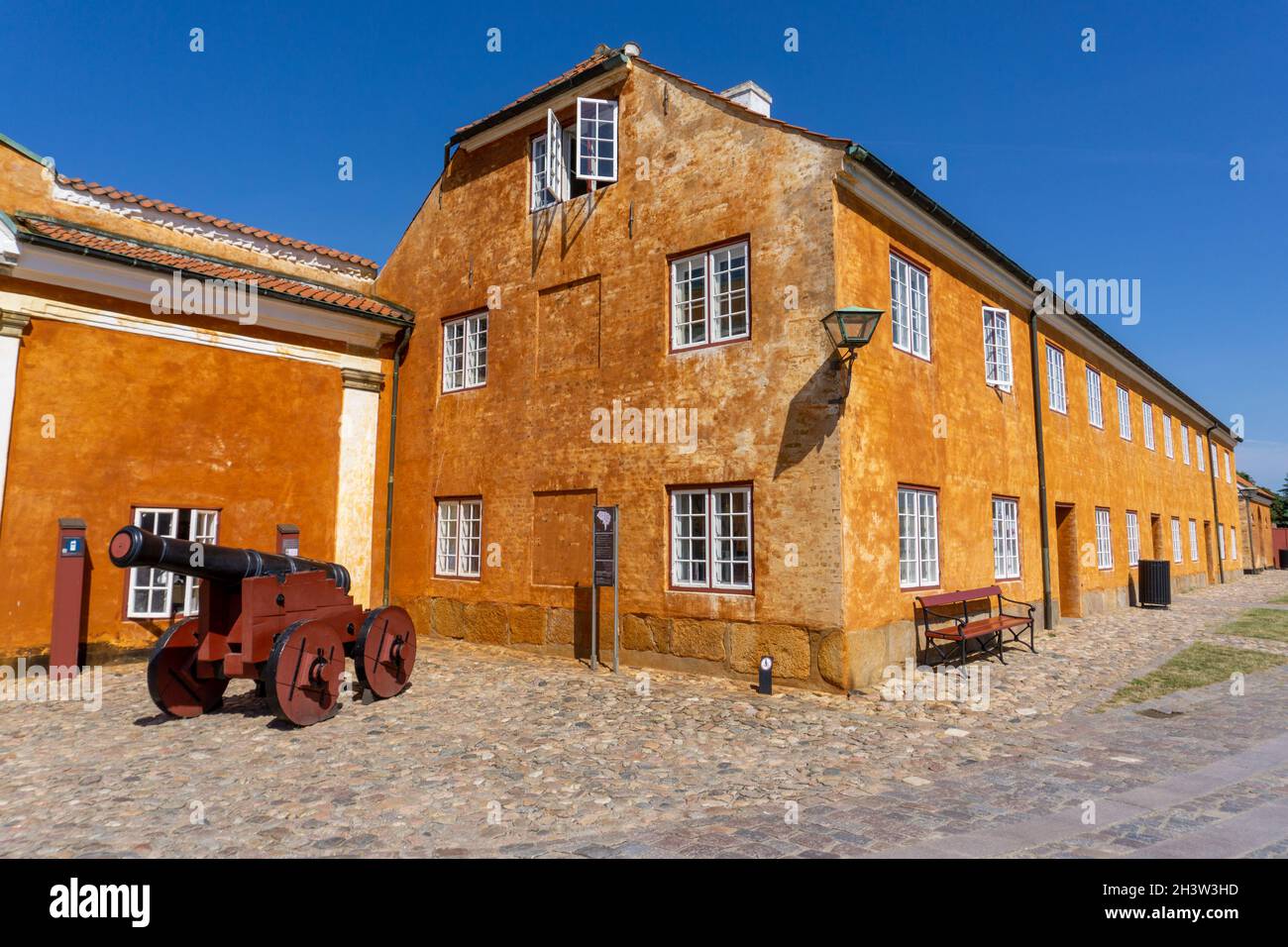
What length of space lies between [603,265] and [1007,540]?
8474 mm

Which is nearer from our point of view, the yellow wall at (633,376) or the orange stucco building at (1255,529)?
the yellow wall at (633,376)

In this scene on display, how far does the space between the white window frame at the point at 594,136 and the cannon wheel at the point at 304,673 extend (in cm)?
789

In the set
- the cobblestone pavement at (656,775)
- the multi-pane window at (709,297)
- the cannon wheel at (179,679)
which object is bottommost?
the cobblestone pavement at (656,775)

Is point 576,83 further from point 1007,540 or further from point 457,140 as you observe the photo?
point 1007,540

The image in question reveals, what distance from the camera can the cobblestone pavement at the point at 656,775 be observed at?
173 inches

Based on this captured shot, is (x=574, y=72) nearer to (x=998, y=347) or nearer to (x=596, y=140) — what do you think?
(x=596, y=140)

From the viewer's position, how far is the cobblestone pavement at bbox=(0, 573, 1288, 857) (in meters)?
4.38

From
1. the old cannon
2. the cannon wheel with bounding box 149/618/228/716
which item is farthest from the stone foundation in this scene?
the cannon wheel with bounding box 149/618/228/716

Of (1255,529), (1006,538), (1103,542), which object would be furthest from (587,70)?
(1255,529)

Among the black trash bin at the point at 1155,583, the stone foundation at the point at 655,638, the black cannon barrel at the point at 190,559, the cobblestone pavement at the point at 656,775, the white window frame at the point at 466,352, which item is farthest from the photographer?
the black trash bin at the point at 1155,583

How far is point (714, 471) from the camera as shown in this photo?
32.3 feet

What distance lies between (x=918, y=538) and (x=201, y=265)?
12.3m

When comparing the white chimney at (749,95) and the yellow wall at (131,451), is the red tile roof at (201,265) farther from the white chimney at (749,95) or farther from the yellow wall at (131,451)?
the white chimney at (749,95)

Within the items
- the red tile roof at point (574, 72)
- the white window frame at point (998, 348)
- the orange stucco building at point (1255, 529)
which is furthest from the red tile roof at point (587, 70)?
the orange stucco building at point (1255, 529)
